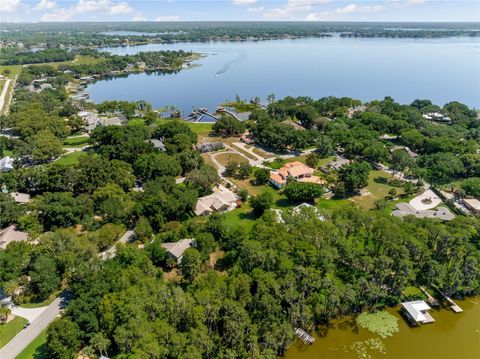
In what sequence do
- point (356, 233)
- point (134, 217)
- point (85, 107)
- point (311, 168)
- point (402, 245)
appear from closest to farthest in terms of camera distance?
point (402, 245) < point (356, 233) < point (134, 217) < point (311, 168) < point (85, 107)

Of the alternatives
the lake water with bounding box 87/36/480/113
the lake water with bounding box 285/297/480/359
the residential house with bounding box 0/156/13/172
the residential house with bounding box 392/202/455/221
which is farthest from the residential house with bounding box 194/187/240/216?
the lake water with bounding box 87/36/480/113

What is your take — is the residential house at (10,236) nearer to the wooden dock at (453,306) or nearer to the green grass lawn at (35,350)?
the green grass lawn at (35,350)

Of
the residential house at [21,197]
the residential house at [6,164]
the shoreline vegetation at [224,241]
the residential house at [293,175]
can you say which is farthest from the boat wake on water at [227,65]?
the residential house at [21,197]

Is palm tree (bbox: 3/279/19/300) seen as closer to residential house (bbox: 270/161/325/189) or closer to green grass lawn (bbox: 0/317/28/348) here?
green grass lawn (bbox: 0/317/28/348)

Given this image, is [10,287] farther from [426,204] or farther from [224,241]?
[426,204]

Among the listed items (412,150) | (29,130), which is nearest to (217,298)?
(412,150)

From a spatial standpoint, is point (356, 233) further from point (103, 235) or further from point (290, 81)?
point (290, 81)
